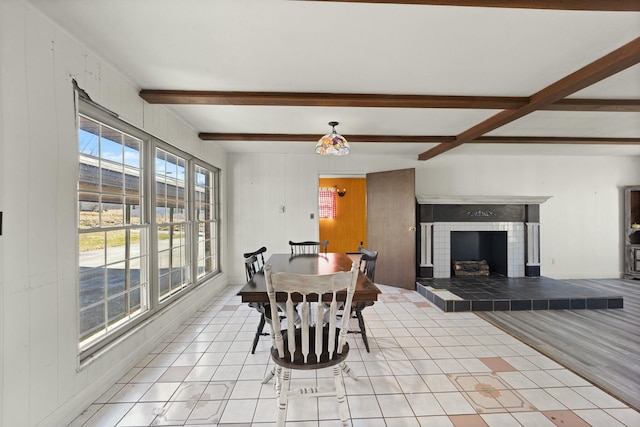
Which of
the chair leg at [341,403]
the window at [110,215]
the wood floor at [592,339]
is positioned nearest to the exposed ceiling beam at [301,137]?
the window at [110,215]

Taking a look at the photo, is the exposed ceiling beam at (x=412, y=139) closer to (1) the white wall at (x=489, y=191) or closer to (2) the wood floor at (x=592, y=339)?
(1) the white wall at (x=489, y=191)

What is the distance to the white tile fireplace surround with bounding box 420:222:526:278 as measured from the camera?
16.2 ft

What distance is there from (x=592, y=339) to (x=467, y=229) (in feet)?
7.86

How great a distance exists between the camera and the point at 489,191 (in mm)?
5180

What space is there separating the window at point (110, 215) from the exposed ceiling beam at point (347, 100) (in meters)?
0.59

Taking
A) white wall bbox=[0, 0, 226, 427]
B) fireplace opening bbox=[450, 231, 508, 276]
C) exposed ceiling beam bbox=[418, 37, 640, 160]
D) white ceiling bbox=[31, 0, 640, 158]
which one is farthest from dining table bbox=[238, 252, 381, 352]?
fireplace opening bbox=[450, 231, 508, 276]

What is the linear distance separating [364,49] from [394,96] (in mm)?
827

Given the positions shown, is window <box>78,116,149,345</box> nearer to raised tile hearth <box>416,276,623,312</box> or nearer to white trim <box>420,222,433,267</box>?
raised tile hearth <box>416,276,623,312</box>

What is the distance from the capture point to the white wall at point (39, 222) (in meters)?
1.36

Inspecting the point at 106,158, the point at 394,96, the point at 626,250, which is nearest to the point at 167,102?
the point at 106,158

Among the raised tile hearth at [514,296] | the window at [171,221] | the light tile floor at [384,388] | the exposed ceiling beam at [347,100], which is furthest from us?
the raised tile hearth at [514,296]

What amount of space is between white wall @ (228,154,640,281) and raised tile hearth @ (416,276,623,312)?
1397mm

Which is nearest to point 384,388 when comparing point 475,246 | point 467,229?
point 467,229

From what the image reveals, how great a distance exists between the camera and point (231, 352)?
2.50 meters
